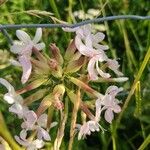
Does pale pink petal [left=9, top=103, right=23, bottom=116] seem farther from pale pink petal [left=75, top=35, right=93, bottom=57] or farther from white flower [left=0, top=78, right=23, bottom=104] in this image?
pale pink petal [left=75, top=35, right=93, bottom=57]

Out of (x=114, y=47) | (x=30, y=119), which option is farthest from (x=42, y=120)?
(x=114, y=47)

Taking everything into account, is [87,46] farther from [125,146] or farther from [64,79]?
[125,146]

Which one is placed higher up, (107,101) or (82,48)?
(82,48)

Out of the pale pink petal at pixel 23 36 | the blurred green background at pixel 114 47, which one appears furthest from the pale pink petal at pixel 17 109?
the blurred green background at pixel 114 47

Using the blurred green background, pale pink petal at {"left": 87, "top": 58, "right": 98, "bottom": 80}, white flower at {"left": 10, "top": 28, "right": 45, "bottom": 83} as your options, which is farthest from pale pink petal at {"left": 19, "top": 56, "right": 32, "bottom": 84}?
the blurred green background

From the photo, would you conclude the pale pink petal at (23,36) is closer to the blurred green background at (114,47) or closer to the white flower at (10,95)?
the white flower at (10,95)

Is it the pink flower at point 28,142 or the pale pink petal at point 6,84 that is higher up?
the pale pink petal at point 6,84

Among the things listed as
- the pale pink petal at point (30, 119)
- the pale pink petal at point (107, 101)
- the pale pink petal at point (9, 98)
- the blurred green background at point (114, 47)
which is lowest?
the blurred green background at point (114, 47)

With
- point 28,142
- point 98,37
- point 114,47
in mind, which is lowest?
point 114,47

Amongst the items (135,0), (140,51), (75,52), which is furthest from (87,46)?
(135,0)

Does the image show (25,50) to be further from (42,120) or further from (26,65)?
(42,120)
